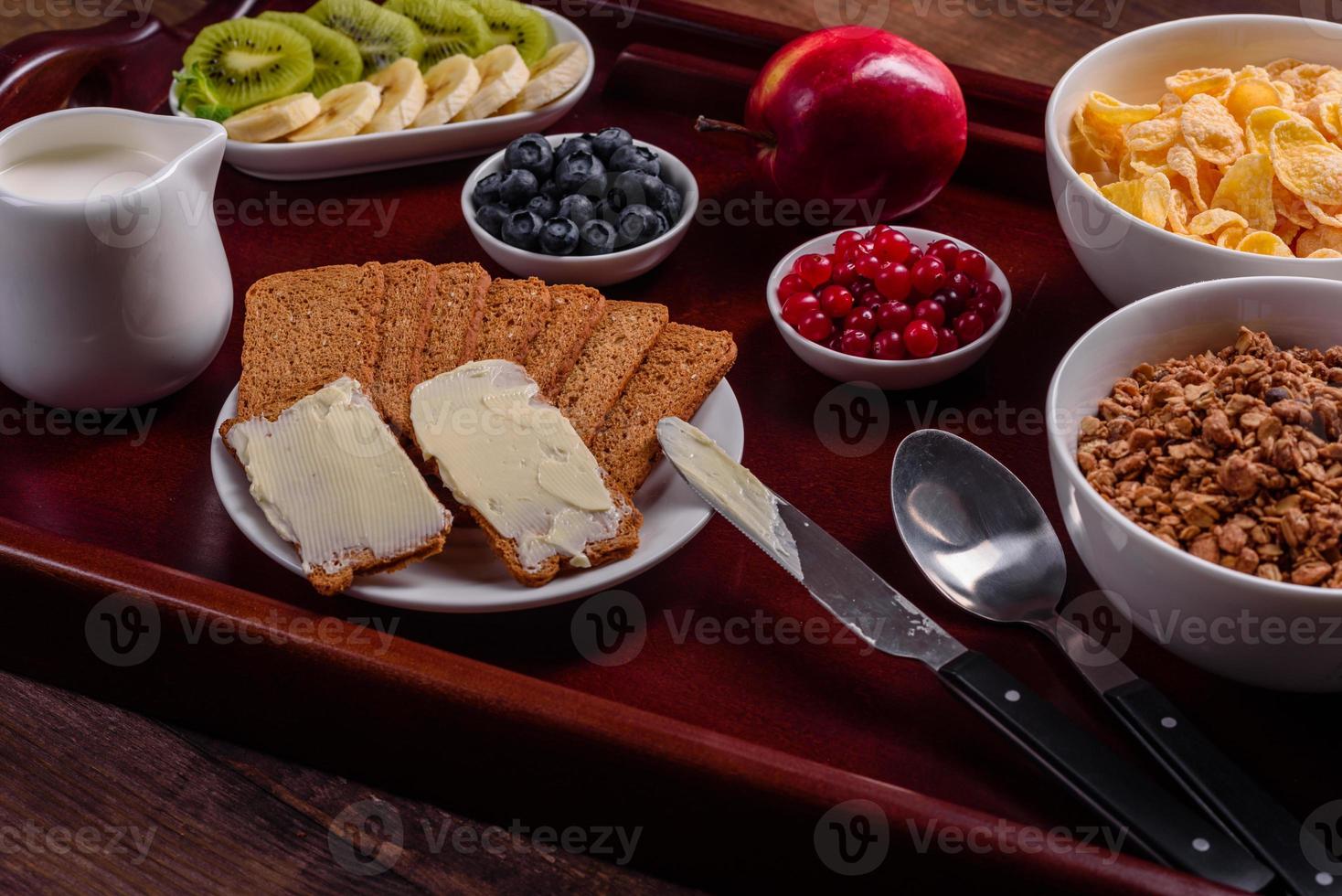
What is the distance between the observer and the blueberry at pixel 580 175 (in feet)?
5.27

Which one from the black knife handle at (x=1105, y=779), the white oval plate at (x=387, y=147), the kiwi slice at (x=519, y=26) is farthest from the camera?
the kiwi slice at (x=519, y=26)

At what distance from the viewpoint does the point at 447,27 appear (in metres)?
1.98

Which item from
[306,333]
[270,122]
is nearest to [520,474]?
[306,333]

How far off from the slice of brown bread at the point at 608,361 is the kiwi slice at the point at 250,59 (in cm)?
76

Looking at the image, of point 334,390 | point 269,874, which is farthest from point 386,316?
point 269,874

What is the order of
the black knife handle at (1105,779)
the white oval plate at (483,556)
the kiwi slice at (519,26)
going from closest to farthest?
1. the black knife handle at (1105,779)
2. the white oval plate at (483,556)
3. the kiwi slice at (519,26)

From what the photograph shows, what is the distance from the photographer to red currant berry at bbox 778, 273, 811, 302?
4.96ft

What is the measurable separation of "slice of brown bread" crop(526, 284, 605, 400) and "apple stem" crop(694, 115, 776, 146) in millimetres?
341

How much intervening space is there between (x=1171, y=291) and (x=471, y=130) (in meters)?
1.00

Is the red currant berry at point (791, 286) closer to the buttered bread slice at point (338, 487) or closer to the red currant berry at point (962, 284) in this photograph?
the red currant berry at point (962, 284)

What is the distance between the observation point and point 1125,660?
1173mm

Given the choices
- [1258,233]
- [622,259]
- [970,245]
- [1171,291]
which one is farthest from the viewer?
[970,245]

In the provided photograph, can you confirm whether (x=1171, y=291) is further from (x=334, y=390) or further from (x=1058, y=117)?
(x=334, y=390)

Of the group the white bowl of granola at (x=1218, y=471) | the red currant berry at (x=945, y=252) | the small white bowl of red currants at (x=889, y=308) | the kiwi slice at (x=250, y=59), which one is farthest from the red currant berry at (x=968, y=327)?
the kiwi slice at (x=250, y=59)
